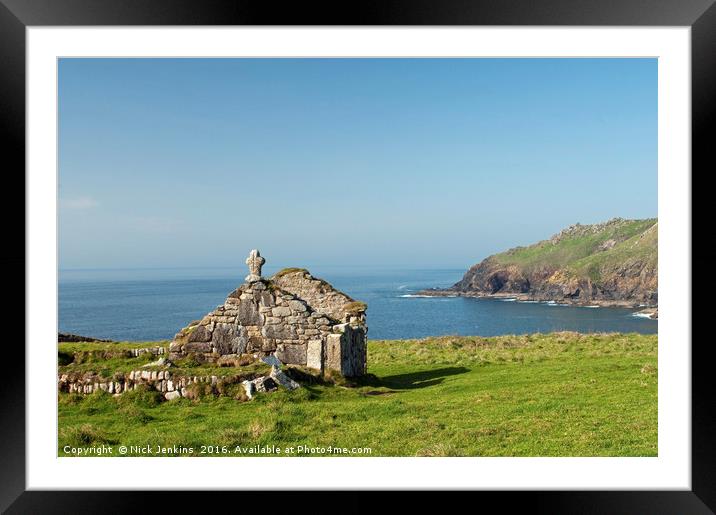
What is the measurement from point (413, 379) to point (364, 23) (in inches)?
345

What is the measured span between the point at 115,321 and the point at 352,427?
30.5 metres

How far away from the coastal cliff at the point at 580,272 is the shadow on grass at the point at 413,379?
3713cm

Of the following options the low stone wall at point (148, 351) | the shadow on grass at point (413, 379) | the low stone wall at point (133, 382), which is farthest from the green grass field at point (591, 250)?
the low stone wall at point (133, 382)

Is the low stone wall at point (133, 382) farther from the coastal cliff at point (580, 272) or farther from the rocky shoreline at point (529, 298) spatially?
the coastal cliff at point (580, 272)

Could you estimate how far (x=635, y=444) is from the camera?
20.2 feet

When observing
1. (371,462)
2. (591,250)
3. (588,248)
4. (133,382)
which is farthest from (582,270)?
(371,462)

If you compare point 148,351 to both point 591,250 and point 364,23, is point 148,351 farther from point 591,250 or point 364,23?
point 591,250

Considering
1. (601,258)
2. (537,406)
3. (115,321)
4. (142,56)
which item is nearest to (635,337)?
(537,406)

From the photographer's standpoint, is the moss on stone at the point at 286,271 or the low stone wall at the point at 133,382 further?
the moss on stone at the point at 286,271

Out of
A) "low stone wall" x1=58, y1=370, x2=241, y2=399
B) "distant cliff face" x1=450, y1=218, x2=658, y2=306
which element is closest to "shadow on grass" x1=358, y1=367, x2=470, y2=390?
"low stone wall" x1=58, y1=370, x2=241, y2=399

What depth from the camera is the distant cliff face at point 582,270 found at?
48.0 m

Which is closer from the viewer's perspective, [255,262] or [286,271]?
[255,262]

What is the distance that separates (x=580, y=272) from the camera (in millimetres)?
53219

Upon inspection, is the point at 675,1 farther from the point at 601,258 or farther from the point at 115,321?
the point at 601,258
